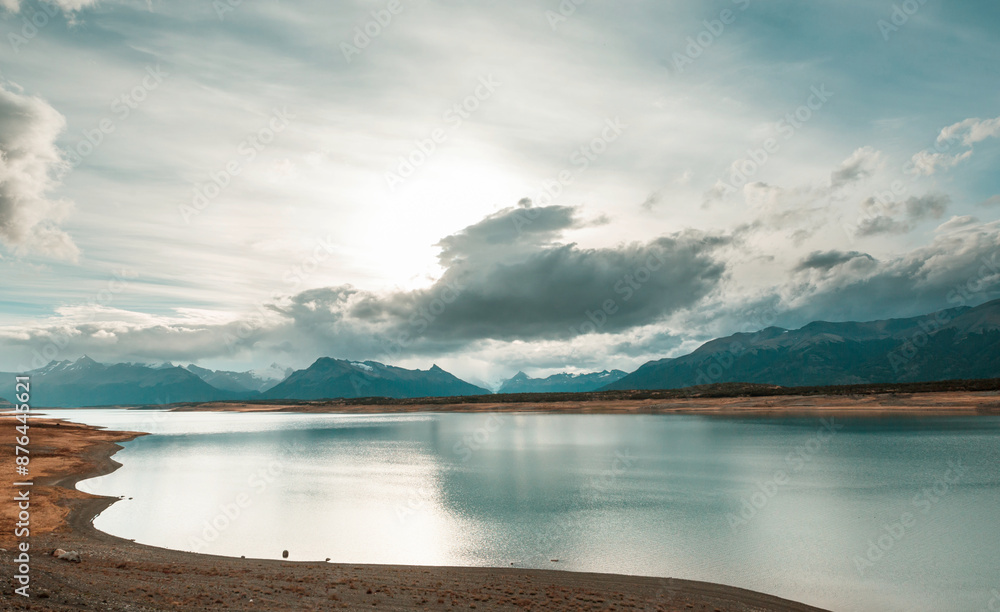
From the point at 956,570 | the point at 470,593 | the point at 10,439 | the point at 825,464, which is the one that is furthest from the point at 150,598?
the point at 10,439

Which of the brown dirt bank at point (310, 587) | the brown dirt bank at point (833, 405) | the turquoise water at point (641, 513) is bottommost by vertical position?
the brown dirt bank at point (833, 405)

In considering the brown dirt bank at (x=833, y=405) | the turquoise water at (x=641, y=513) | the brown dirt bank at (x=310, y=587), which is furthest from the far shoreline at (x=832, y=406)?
the brown dirt bank at (x=310, y=587)

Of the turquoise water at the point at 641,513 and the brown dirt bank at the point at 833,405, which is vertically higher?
the turquoise water at the point at 641,513

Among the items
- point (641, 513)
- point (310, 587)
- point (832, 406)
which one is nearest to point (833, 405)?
point (832, 406)

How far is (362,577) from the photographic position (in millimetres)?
23250

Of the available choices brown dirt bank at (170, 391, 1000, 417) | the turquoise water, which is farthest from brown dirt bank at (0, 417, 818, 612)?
brown dirt bank at (170, 391, 1000, 417)

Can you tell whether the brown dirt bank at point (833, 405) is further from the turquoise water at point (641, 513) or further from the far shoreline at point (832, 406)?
the turquoise water at point (641, 513)

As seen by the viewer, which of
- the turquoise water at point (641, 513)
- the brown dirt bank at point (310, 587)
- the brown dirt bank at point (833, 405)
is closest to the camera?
the brown dirt bank at point (310, 587)

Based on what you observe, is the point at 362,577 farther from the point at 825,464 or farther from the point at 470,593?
the point at 825,464

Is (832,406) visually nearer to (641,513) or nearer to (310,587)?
(641,513)

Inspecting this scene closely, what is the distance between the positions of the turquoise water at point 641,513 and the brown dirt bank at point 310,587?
2.18 metres

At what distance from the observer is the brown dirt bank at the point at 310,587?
59.3 ft

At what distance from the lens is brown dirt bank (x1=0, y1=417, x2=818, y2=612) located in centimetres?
1806

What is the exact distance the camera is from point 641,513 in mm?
35812
